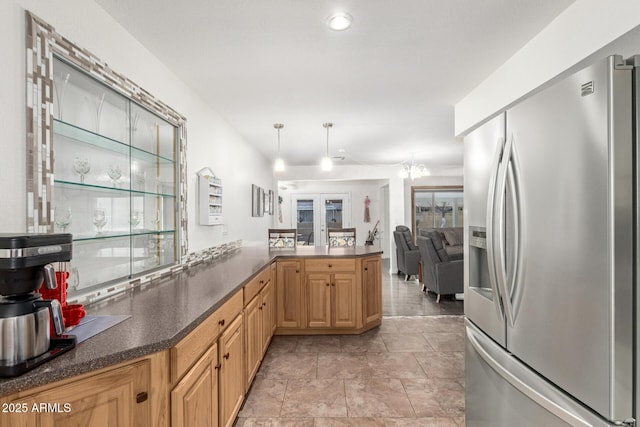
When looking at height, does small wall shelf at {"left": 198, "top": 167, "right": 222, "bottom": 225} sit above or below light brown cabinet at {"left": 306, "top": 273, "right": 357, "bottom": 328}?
above

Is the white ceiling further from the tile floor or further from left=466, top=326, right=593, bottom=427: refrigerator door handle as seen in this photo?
the tile floor

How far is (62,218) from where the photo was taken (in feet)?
5.20

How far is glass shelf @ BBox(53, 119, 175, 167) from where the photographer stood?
158 cm

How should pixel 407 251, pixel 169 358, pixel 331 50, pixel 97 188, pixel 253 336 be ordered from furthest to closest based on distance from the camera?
1. pixel 407 251
2. pixel 253 336
3. pixel 331 50
4. pixel 97 188
5. pixel 169 358

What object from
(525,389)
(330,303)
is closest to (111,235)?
(525,389)

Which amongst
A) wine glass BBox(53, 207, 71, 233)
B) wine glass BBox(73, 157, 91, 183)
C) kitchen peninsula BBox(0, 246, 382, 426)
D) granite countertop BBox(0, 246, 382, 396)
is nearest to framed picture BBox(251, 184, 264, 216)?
kitchen peninsula BBox(0, 246, 382, 426)

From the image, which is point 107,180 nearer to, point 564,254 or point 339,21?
point 339,21

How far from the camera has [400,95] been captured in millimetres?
3188

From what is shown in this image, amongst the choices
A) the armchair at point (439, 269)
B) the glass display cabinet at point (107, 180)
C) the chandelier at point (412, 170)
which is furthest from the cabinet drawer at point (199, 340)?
the chandelier at point (412, 170)

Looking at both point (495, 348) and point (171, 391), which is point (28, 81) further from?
point (495, 348)

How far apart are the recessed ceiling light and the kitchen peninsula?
5.35 ft

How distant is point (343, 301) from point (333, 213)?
21.9 feet

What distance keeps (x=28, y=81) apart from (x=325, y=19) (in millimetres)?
1439

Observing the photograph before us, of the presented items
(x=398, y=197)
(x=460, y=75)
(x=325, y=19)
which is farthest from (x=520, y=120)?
(x=398, y=197)
